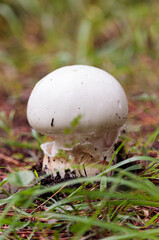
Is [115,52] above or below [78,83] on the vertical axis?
above

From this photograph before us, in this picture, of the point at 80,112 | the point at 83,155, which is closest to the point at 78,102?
the point at 80,112

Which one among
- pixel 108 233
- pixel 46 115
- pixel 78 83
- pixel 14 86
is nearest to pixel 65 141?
pixel 46 115

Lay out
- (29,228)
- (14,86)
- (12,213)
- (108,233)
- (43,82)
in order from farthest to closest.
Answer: (14,86)
(43,82)
(12,213)
(29,228)
(108,233)

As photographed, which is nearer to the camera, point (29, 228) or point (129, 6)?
point (29, 228)

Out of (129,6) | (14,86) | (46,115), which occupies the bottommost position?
(46,115)

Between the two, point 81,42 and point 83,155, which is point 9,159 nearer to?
point 83,155

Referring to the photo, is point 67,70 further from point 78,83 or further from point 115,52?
point 115,52

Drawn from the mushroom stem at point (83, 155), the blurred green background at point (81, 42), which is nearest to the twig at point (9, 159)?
the mushroom stem at point (83, 155)
